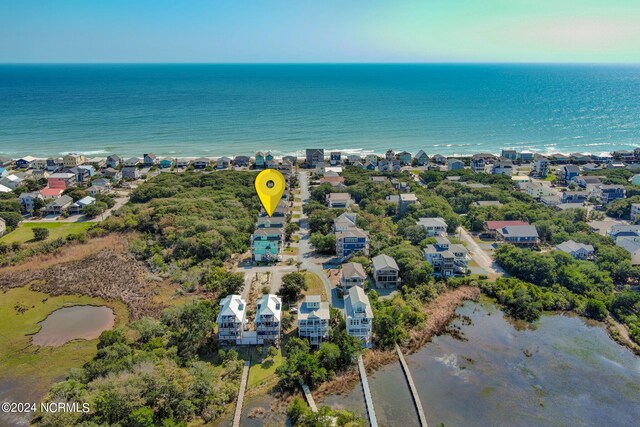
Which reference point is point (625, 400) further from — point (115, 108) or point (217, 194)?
point (115, 108)

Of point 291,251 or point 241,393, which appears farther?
point 291,251

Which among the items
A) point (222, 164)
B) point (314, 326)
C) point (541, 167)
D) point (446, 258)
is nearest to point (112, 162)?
point (222, 164)

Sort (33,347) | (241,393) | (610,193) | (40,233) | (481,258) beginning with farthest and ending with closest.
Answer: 1. (610,193)
2. (40,233)
3. (481,258)
4. (33,347)
5. (241,393)

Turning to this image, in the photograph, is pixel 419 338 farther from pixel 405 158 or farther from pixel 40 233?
pixel 405 158

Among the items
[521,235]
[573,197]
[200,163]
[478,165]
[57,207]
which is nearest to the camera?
[521,235]

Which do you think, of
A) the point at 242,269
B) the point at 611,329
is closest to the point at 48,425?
the point at 242,269

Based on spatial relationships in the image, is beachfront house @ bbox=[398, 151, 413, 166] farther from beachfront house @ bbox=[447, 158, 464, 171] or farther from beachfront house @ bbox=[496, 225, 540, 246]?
beachfront house @ bbox=[496, 225, 540, 246]

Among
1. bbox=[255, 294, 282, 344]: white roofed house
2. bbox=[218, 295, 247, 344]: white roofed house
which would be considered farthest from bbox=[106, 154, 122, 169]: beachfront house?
bbox=[255, 294, 282, 344]: white roofed house
